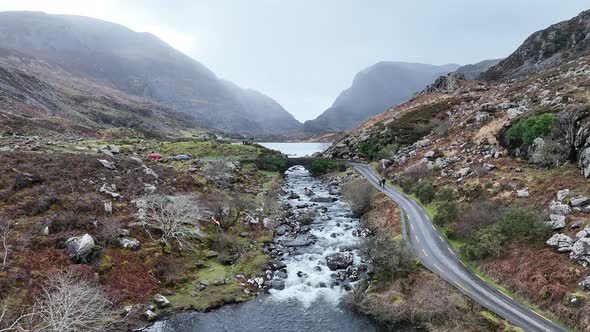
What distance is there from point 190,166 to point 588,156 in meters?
70.4

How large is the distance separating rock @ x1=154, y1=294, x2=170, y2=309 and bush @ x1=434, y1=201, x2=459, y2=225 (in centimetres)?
3649

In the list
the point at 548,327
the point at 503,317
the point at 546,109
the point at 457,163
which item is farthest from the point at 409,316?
the point at 546,109

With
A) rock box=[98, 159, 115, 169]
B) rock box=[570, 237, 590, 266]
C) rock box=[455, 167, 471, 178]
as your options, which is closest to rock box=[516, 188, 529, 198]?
rock box=[570, 237, 590, 266]

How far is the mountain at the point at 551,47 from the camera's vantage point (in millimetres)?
134750

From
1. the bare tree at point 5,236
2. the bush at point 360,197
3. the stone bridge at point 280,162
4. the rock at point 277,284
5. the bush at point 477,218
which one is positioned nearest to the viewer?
the bare tree at point 5,236

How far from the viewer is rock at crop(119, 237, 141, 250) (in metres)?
38.5

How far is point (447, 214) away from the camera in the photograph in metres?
48.4

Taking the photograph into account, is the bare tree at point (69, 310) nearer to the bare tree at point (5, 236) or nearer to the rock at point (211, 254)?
the bare tree at point (5, 236)

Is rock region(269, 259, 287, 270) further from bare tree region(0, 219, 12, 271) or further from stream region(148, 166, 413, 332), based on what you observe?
bare tree region(0, 219, 12, 271)

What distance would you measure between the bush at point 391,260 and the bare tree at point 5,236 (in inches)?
1381

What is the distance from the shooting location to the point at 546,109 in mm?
60062

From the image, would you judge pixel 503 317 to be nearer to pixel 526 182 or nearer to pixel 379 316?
pixel 379 316

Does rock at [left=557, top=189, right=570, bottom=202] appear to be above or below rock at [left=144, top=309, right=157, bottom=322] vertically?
above

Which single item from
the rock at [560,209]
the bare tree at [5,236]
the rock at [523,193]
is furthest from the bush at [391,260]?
the bare tree at [5,236]
